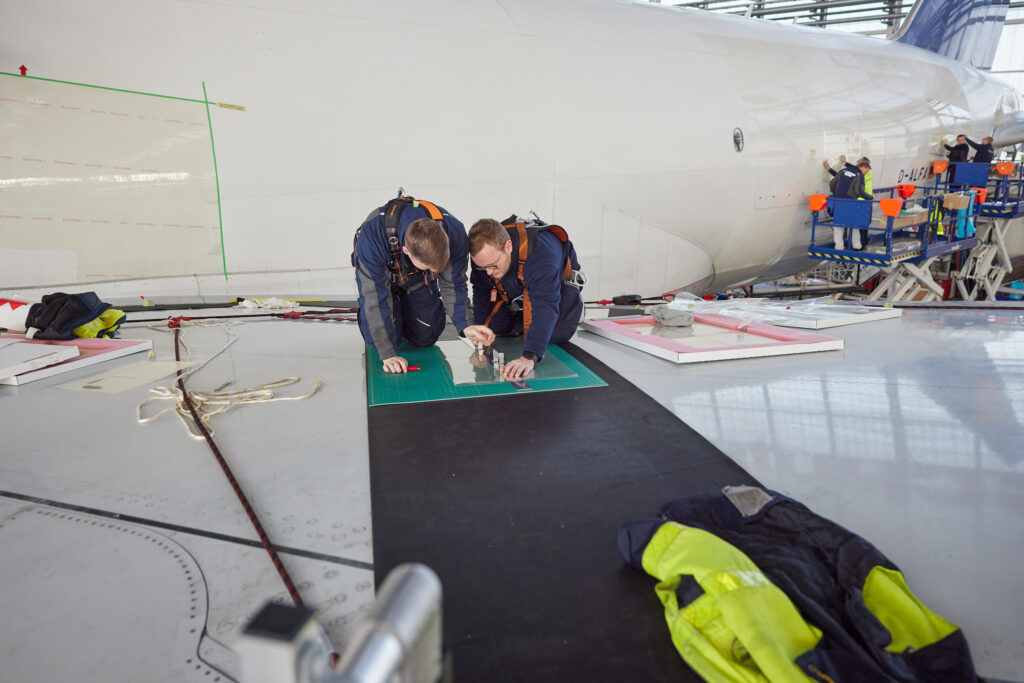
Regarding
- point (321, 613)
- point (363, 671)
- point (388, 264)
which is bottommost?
point (321, 613)

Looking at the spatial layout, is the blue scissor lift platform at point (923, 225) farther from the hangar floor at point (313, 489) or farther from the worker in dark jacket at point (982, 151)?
the hangar floor at point (313, 489)

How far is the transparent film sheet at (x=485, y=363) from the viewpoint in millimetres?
3145

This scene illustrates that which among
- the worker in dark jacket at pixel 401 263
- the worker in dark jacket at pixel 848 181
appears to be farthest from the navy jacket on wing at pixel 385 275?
the worker in dark jacket at pixel 848 181

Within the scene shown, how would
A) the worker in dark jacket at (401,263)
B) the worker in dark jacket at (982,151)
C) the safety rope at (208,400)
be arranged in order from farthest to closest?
the worker in dark jacket at (982,151)
the worker in dark jacket at (401,263)
the safety rope at (208,400)

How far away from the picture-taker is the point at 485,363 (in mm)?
3410

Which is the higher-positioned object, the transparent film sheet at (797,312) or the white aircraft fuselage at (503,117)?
the white aircraft fuselage at (503,117)

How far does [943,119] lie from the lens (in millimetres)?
9258

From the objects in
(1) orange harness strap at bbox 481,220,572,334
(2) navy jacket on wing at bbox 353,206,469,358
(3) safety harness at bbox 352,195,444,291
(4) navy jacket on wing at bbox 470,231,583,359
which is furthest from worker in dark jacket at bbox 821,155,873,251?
(3) safety harness at bbox 352,195,444,291

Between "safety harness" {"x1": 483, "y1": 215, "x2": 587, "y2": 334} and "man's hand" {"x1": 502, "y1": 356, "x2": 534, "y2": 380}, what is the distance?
0.75ft

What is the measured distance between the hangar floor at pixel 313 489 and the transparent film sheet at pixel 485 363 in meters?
0.38

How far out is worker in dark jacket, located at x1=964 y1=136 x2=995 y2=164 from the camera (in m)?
9.67

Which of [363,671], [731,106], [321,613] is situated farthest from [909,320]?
[363,671]

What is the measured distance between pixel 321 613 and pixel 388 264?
2.08 metres

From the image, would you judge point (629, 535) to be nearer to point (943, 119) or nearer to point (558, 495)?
point (558, 495)
